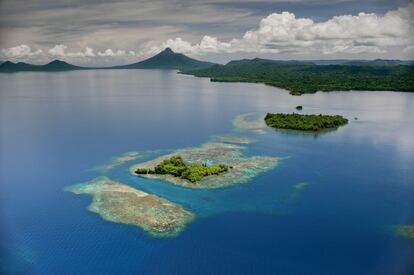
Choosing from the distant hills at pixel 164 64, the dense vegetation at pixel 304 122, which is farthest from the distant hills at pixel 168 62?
the dense vegetation at pixel 304 122

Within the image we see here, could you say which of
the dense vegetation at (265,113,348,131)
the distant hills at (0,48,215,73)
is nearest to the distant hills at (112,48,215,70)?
the distant hills at (0,48,215,73)

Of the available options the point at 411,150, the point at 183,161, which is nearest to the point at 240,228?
the point at 183,161

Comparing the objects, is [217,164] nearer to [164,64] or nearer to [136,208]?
[136,208]

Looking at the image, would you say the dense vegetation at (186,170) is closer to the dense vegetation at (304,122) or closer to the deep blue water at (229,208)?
the deep blue water at (229,208)

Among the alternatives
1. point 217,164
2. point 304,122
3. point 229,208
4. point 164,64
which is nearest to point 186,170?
point 217,164

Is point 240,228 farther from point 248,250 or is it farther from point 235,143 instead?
point 235,143

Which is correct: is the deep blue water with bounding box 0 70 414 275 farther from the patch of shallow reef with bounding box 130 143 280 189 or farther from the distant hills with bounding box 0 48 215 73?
the distant hills with bounding box 0 48 215 73

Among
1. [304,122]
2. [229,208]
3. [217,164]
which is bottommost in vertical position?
[229,208]
